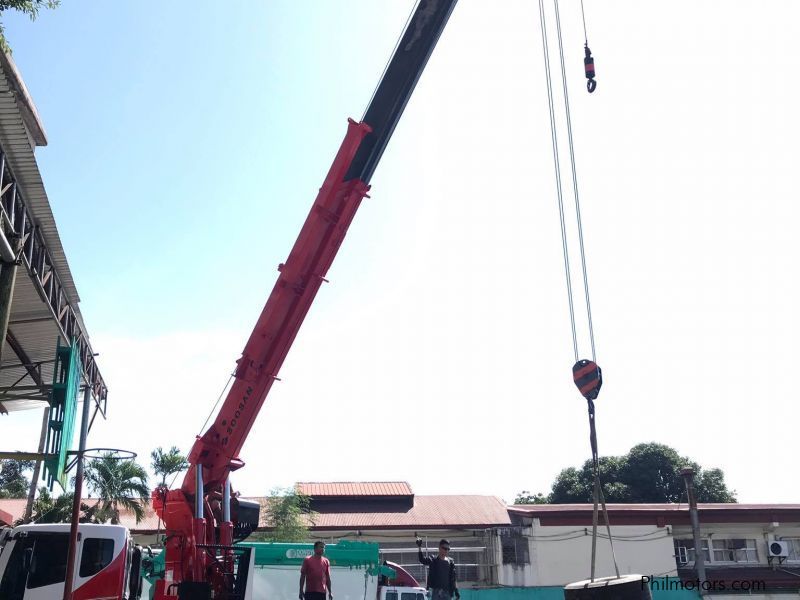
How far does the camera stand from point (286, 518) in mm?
26953

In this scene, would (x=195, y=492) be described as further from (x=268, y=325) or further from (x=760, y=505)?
(x=760, y=505)

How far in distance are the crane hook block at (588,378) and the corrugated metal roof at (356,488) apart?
2346 centimetres

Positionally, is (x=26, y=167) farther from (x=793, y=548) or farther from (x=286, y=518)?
(x=793, y=548)

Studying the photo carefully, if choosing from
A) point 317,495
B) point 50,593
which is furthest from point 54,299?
point 317,495

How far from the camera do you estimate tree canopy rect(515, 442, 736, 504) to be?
5153 centimetres

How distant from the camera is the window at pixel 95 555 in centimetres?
1075

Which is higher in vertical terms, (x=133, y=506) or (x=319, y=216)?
(x=319, y=216)

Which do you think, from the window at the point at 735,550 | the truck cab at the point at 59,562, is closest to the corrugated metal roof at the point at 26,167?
the truck cab at the point at 59,562

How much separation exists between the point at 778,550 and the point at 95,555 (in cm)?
2670

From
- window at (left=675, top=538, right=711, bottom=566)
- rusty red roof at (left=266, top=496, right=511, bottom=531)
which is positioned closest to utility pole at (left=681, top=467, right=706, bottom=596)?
window at (left=675, top=538, right=711, bottom=566)

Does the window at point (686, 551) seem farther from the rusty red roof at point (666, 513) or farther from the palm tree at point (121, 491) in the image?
the palm tree at point (121, 491)

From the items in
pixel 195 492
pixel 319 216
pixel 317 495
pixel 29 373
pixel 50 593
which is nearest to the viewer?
pixel 50 593

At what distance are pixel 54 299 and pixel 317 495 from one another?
71.2 ft

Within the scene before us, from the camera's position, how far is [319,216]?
40.0ft
